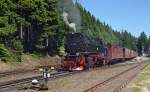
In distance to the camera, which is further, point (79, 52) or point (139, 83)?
point (79, 52)

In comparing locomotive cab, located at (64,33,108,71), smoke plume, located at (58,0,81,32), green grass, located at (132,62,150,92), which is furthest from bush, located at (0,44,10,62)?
green grass, located at (132,62,150,92)

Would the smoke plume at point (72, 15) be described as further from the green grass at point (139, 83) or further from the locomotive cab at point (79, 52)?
the green grass at point (139, 83)

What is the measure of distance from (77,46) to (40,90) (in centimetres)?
1959

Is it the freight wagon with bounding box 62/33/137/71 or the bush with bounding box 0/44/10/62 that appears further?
the bush with bounding box 0/44/10/62

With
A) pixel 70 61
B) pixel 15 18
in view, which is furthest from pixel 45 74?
pixel 15 18

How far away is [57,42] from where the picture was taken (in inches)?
2520

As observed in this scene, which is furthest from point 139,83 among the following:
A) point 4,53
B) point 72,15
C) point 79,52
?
point 72,15

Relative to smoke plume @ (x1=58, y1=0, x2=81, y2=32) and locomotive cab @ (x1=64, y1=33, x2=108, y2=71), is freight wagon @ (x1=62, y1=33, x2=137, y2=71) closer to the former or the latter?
locomotive cab @ (x1=64, y1=33, x2=108, y2=71)

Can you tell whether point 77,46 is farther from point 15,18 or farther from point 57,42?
point 57,42

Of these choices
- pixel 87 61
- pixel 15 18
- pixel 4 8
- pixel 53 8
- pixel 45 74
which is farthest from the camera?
pixel 53 8

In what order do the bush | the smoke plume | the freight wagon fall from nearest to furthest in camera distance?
the freight wagon < the bush < the smoke plume

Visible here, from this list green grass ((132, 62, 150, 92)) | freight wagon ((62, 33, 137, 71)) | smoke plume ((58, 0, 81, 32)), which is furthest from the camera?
smoke plume ((58, 0, 81, 32))

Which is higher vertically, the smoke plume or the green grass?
the smoke plume

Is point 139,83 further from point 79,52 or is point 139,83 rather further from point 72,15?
point 72,15
